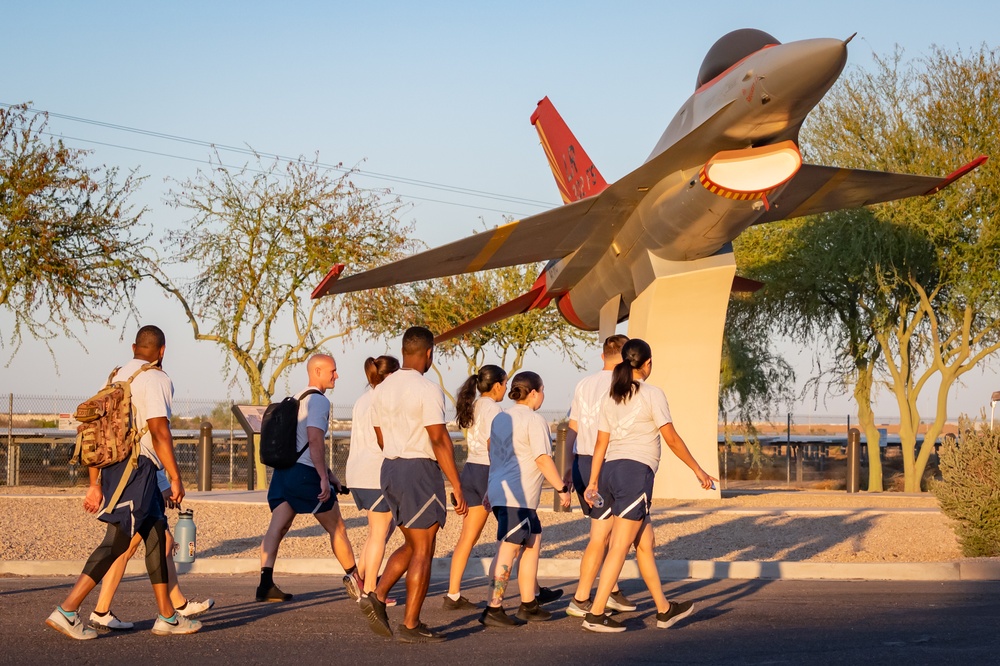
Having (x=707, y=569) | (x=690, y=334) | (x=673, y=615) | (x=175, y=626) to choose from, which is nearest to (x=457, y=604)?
(x=673, y=615)

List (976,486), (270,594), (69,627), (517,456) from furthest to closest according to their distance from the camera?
(976,486) < (270,594) < (517,456) < (69,627)

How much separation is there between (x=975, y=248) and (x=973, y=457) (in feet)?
42.0

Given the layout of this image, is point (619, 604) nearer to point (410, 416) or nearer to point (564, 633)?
point (564, 633)

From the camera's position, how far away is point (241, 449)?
44219mm

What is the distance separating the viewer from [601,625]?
6598 millimetres

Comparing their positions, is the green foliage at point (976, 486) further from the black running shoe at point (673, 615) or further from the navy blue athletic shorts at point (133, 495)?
the navy blue athletic shorts at point (133, 495)

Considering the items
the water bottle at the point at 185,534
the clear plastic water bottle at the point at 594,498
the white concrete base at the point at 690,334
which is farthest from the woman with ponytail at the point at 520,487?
the white concrete base at the point at 690,334

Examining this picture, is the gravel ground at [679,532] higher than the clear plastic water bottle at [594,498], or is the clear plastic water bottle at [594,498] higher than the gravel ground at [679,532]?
the clear plastic water bottle at [594,498]

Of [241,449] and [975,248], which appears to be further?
[241,449]

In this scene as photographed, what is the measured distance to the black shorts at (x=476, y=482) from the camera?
7.70m

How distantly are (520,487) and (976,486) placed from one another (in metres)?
5.64

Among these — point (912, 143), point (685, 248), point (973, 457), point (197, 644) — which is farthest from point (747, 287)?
point (197, 644)

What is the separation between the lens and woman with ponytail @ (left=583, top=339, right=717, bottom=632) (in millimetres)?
6762

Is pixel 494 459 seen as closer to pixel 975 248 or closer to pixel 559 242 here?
pixel 559 242
